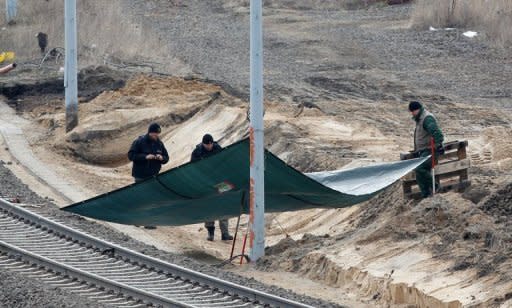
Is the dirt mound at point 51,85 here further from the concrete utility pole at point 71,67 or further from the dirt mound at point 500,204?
the dirt mound at point 500,204

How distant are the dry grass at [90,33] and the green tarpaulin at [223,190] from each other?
55.6 feet

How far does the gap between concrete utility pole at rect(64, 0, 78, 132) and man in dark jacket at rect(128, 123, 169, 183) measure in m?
9.50

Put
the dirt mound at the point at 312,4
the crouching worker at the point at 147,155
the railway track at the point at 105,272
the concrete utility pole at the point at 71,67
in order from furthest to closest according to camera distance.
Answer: the dirt mound at the point at 312,4
the concrete utility pole at the point at 71,67
the crouching worker at the point at 147,155
the railway track at the point at 105,272

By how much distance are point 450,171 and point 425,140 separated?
22.7 inches

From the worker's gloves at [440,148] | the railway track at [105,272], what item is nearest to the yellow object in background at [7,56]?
the railway track at [105,272]

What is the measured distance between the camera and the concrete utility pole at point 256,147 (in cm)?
1833

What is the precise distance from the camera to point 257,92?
18500 mm

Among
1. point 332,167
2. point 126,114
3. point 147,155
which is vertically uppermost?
Result: point 147,155

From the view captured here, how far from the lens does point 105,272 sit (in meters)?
16.9

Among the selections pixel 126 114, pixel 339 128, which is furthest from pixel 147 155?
pixel 126 114

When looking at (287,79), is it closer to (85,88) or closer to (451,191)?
(85,88)

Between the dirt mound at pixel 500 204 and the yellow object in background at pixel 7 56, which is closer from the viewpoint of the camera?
the dirt mound at pixel 500 204

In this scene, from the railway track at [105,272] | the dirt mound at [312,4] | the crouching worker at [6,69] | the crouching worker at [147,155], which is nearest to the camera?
the railway track at [105,272]

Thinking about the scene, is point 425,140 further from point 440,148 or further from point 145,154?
point 145,154
